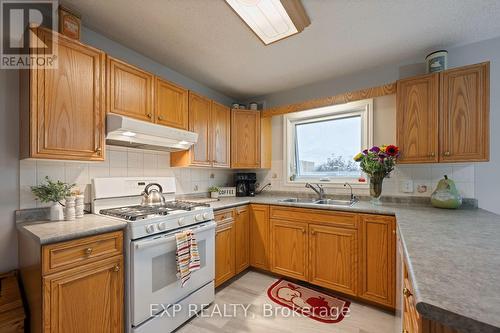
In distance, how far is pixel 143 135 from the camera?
185 cm

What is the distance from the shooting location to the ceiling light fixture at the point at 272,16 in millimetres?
1438

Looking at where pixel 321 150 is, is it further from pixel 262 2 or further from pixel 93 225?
pixel 93 225

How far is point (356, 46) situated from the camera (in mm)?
2062

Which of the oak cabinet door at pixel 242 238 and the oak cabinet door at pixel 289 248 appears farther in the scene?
the oak cabinet door at pixel 242 238

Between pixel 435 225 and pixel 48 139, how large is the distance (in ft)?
8.28

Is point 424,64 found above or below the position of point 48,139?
above

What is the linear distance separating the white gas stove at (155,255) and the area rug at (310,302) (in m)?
0.68

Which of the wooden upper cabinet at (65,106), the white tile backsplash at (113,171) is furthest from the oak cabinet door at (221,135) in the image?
the wooden upper cabinet at (65,106)

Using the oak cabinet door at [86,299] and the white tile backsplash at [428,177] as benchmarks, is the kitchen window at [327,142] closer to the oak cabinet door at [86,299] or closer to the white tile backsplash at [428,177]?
the white tile backsplash at [428,177]

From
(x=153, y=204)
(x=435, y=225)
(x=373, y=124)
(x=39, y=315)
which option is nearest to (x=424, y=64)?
(x=373, y=124)

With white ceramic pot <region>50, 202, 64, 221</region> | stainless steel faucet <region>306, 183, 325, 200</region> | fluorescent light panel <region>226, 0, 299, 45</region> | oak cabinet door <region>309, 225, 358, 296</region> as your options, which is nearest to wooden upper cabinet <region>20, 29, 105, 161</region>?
white ceramic pot <region>50, 202, 64, 221</region>

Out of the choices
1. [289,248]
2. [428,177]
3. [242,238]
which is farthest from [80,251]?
[428,177]

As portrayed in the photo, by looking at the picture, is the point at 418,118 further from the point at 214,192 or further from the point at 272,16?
the point at 214,192

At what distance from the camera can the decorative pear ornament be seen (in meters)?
1.90
